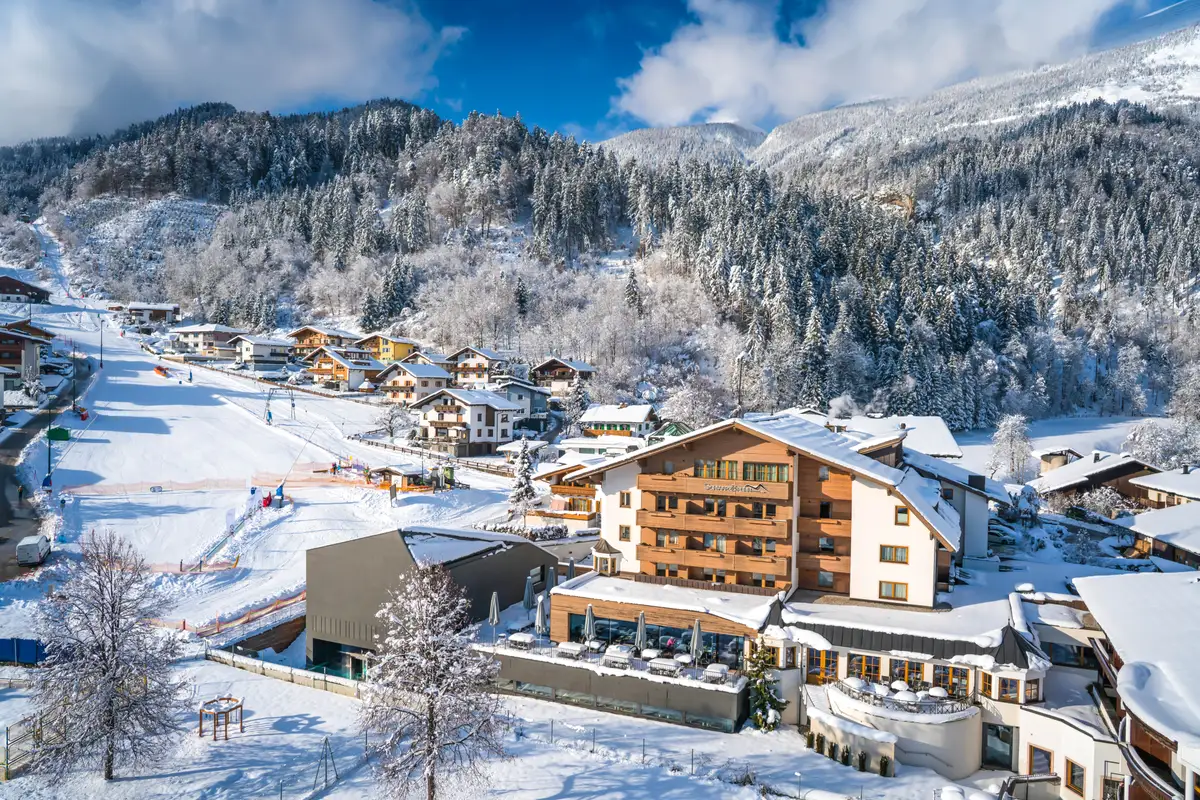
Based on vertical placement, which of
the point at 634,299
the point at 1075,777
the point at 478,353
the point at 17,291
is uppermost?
the point at 17,291

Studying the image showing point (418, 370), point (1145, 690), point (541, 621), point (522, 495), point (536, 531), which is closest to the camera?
point (1145, 690)

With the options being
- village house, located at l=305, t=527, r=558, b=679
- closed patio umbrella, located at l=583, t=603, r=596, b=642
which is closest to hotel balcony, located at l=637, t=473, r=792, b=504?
closed patio umbrella, located at l=583, t=603, r=596, b=642

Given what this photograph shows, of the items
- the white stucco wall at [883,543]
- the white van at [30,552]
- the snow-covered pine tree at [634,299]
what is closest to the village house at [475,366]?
the snow-covered pine tree at [634,299]

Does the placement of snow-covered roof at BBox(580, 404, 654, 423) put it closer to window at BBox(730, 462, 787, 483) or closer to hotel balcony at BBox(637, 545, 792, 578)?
hotel balcony at BBox(637, 545, 792, 578)

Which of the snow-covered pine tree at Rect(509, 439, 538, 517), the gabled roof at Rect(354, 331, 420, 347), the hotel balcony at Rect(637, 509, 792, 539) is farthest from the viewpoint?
the gabled roof at Rect(354, 331, 420, 347)

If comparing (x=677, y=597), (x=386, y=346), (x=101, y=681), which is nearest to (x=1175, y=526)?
(x=677, y=597)

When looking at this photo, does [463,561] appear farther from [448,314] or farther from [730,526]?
[448,314]

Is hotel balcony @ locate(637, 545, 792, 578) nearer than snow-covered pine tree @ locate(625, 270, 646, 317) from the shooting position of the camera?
Yes

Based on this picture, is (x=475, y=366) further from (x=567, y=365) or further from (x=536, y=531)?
(x=536, y=531)
